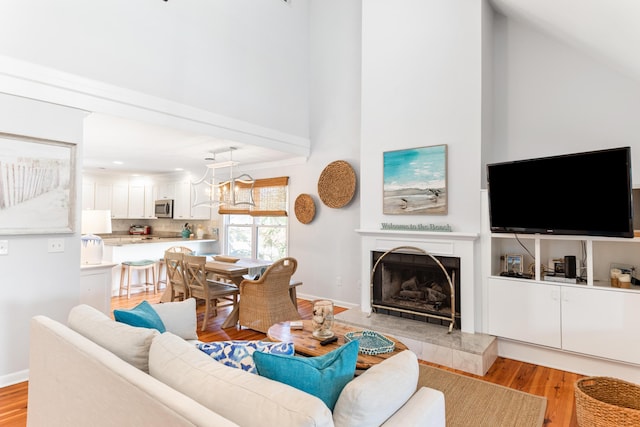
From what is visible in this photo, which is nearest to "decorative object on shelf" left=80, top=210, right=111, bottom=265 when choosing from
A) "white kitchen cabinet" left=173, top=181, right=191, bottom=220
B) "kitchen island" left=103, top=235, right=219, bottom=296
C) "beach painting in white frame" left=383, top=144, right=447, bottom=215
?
"kitchen island" left=103, top=235, right=219, bottom=296

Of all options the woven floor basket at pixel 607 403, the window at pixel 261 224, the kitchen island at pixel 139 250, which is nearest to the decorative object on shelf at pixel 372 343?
the woven floor basket at pixel 607 403

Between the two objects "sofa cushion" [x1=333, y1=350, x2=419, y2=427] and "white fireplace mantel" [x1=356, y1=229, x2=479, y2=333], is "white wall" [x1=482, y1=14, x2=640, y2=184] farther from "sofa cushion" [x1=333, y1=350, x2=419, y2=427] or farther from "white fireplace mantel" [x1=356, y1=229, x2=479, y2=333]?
"sofa cushion" [x1=333, y1=350, x2=419, y2=427]

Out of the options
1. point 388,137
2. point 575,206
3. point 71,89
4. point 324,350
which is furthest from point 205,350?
point 388,137

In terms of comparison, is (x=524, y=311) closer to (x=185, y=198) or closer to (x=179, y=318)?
(x=179, y=318)

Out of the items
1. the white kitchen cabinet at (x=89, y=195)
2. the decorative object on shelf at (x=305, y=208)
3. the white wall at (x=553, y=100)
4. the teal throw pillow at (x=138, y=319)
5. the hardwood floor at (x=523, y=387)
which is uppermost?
the white wall at (x=553, y=100)

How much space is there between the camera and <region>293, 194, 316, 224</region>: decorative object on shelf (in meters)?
5.52

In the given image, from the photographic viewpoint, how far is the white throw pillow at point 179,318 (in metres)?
2.44

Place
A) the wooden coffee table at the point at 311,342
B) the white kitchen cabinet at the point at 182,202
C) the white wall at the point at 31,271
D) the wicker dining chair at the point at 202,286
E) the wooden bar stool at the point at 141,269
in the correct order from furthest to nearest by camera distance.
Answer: the white kitchen cabinet at the point at 182,202, the wooden bar stool at the point at 141,269, the wicker dining chair at the point at 202,286, the white wall at the point at 31,271, the wooden coffee table at the point at 311,342

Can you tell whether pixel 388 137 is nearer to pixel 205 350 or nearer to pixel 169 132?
pixel 169 132

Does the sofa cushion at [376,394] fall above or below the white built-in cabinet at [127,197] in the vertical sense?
below

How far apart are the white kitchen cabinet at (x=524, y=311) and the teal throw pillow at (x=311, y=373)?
2.62m

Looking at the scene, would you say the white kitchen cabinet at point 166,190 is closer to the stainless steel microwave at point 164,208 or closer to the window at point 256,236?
the stainless steel microwave at point 164,208

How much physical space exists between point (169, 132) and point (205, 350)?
310 centimetres

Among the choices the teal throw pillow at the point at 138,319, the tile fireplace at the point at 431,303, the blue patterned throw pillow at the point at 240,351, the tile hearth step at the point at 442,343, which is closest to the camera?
the blue patterned throw pillow at the point at 240,351
